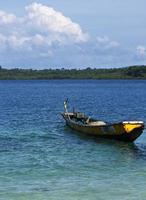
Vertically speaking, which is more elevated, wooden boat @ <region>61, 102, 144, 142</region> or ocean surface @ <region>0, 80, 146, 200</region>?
wooden boat @ <region>61, 102, 144, 142</region>

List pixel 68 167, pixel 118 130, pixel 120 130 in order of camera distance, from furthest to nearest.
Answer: pixel 118 130
pixel 120 130
pixel 68 167

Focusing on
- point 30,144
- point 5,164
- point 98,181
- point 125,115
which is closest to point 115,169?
point 98,181

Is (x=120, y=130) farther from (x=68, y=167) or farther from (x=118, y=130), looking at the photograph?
(x=68, y=167)

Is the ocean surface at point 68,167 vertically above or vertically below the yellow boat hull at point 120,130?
below

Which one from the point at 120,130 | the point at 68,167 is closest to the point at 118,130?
the point at 120,130

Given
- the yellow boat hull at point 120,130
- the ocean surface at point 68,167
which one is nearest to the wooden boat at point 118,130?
the yellow boat hull at point 120,130

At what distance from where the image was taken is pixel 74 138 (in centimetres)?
3809

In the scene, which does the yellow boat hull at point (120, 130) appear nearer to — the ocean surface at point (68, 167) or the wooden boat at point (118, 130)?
the wooden boat at point (118, 130)

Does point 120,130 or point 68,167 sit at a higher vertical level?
point 120,130

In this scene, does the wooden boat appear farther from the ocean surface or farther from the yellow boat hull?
the ocean surface

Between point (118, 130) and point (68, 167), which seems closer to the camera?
point (68, 167)

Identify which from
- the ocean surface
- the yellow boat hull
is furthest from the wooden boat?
the ocean surface

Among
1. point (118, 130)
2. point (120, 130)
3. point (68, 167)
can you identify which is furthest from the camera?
point (118, 130)

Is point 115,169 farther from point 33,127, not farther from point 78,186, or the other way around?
point 33,127
